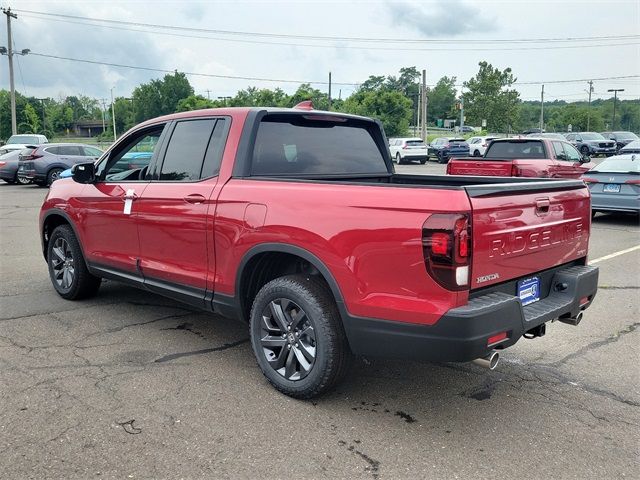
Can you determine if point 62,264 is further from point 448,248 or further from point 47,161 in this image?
point 47,161

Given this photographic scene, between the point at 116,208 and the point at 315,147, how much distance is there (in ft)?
6.20

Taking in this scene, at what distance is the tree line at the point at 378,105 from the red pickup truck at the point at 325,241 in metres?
56.0


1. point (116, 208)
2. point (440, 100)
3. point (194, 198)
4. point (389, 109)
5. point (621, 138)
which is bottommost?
point (116, 208)

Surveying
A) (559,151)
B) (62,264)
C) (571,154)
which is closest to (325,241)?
(62,264)

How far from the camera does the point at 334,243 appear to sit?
3398 mm

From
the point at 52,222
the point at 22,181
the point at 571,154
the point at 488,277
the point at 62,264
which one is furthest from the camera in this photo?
the point at 22,181

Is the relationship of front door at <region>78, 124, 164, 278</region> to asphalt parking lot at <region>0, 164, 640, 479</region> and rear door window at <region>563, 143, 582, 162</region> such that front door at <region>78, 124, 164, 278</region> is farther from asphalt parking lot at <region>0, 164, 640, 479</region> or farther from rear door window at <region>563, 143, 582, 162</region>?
rear door window at <region>563, 143, 582, 162</region>

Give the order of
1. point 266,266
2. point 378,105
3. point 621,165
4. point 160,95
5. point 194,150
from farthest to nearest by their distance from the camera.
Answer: point 160,95, point 378,105, point 621,165, point 194,150, point 266,266

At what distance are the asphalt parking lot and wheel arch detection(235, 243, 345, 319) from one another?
0.59 m

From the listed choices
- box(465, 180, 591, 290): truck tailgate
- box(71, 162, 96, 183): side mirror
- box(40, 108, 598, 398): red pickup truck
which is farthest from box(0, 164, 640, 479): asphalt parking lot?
box(71, 162, 96, 183): side mirror

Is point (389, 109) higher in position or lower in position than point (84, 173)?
higher

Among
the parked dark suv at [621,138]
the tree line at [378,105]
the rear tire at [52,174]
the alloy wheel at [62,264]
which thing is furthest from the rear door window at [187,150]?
the tree line at [378,105]

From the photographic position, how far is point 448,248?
9.77ft

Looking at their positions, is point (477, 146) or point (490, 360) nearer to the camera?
point (490, 360)
